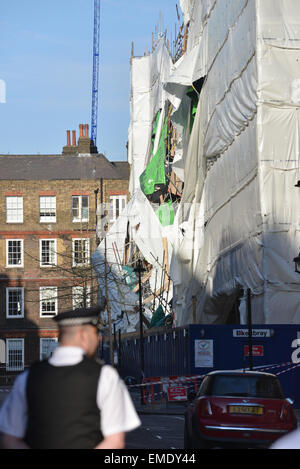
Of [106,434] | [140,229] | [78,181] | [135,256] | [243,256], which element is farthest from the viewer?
[78,181]

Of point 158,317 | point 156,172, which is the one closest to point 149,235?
point 156,172

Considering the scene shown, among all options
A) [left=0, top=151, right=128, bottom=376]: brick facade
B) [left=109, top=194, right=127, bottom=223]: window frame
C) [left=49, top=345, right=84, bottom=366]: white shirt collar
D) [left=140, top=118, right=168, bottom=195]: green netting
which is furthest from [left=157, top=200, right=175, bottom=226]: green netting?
[left=49, top=345, right=84, bottom=366]: white shirt collar

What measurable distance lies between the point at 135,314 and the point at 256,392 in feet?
131

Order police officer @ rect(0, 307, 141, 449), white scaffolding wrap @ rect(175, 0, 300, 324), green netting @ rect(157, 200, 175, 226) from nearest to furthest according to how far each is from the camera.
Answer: police officer @ rect(0, 307, 141, 449) → white scaffolding wrap @ rect(175, 0, 300, 324) → green netting @ rect(157, 200, 175, 226)

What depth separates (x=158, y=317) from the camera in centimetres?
4656

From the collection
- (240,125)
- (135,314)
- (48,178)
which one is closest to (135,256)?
(135,314)

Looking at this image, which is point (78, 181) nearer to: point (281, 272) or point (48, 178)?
point (48, 178)

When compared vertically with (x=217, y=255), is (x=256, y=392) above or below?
A: below

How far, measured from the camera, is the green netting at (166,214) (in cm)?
4875

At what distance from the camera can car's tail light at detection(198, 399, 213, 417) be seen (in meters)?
12.7

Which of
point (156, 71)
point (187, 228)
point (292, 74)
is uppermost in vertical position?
point (156, 71)

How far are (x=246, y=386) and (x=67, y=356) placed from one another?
848cm

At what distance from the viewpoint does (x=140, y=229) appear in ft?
164

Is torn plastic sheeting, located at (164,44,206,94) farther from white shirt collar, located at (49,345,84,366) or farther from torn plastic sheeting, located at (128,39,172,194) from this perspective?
white shirt collar, located at (49,345,84,366)
